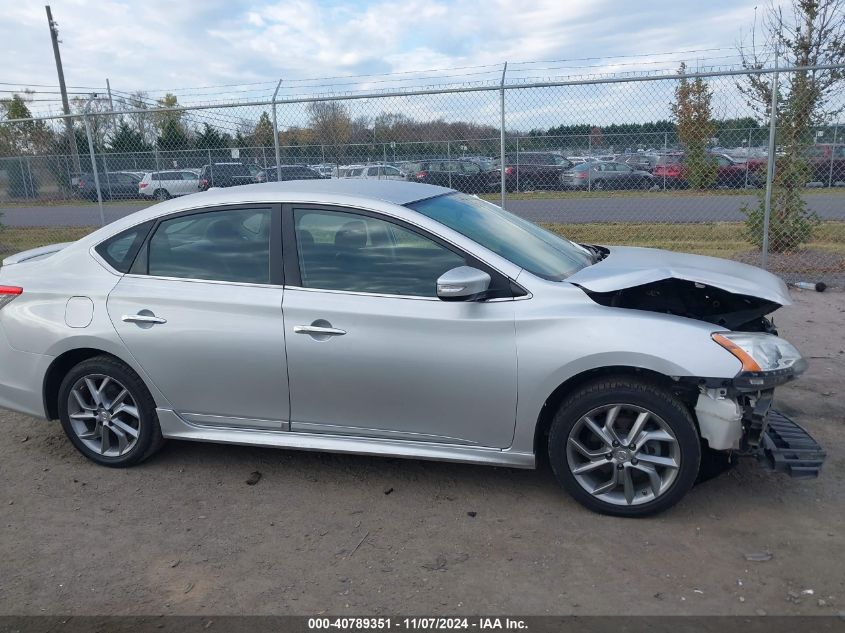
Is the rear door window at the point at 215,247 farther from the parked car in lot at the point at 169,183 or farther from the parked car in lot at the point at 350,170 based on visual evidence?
the parked car in lot at the point at 169,183

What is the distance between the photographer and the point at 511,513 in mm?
3799

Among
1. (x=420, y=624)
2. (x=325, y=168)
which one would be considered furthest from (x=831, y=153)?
(x=420, y=624)

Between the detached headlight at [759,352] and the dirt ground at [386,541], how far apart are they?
814 mm

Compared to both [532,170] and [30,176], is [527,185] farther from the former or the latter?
[30,176]

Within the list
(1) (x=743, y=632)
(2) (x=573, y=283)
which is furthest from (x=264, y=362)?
(1) (x=743, y=632)

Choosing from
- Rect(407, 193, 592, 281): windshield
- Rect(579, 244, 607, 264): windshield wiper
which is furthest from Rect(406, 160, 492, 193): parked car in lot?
Rect(407, 193, 592, 281): windshield

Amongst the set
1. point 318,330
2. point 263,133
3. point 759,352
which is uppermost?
point 263,133

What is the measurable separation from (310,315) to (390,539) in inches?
48.9

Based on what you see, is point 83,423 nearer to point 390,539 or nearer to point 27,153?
point 390,539

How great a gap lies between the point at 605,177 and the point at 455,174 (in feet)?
7.09

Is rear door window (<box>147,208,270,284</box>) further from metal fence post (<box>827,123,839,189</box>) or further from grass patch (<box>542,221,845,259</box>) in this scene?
grass patch (<box>542,221,845,259</box>)

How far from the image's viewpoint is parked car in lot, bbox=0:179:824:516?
11.7 feet

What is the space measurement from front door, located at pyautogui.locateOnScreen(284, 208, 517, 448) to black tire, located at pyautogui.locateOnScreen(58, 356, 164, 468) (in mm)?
975

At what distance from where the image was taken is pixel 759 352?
3457 millimetres
